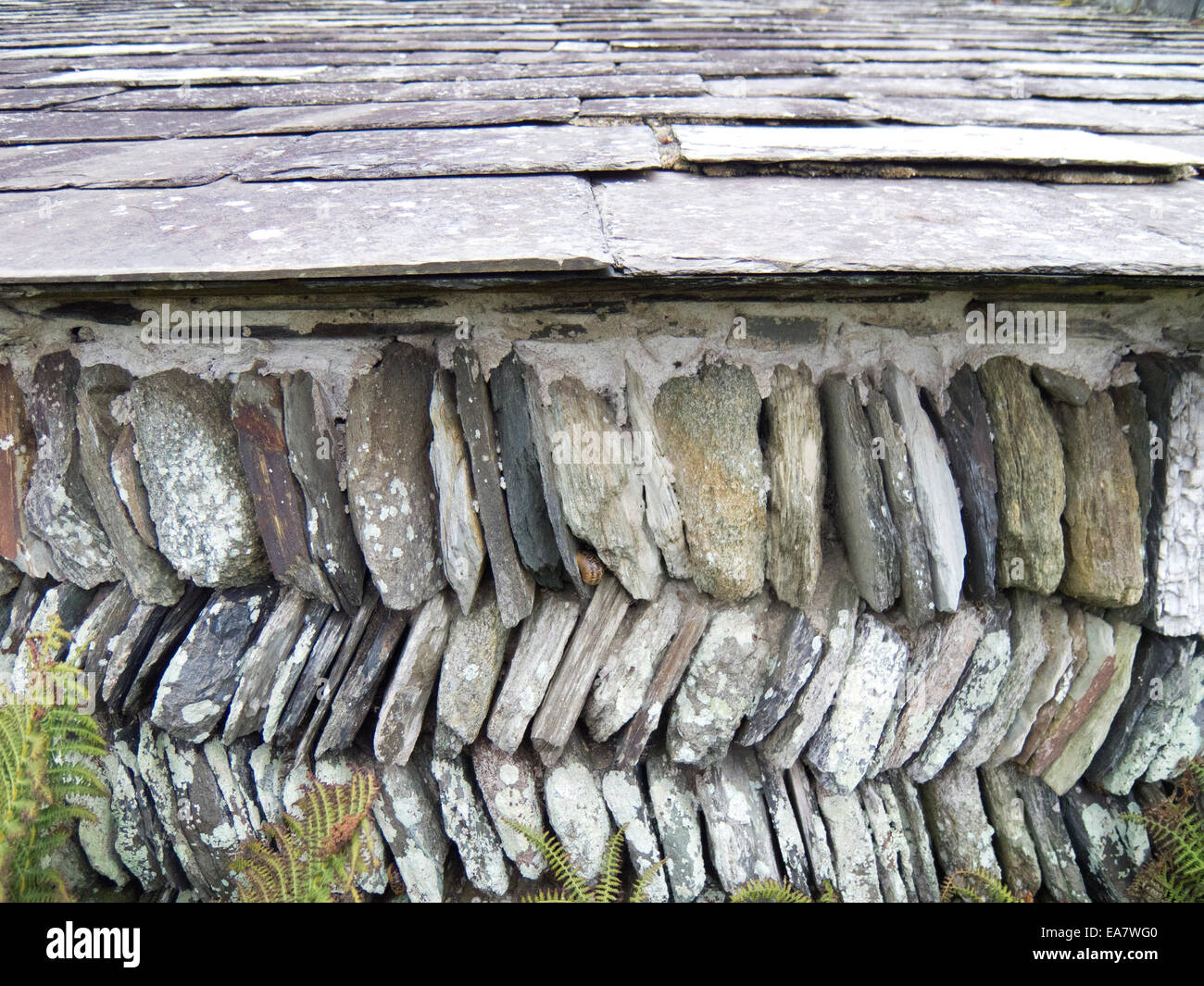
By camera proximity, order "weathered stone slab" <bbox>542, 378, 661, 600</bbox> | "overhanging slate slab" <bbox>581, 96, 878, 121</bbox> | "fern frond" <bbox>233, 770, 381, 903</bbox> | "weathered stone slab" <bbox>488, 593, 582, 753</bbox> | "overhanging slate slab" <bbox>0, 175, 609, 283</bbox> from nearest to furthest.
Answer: "overhanging slate slab" <bbox>0, 175, 609, 283</bbox>
"fern frond" <bbox>233, 770, 381, 903</bbox>
"weathered stone slab" <bbox>542, 378, 661, 600</bbox>
"weathered stone slab" <bbox>488, 593, 582, 753</bbox>
"overhanging slate slab" <bbox>581, 96, 878, 121</bbox>

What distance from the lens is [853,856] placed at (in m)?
1.77

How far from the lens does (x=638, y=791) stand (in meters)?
1.76

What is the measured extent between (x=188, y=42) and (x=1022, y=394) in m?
3.33

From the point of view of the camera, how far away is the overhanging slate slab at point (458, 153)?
1611mm

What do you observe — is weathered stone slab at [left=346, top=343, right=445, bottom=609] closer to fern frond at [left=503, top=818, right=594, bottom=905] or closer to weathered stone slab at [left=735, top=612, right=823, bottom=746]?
fern frond at [left=503, top=818, right=594, bottom=905]

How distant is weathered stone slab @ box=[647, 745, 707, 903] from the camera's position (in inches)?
67.9

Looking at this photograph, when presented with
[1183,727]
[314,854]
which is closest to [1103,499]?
[1183,727]

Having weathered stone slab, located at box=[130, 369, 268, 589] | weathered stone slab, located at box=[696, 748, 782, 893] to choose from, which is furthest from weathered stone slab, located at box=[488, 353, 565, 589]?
weathered stone slab, located at box=[696, 748, 782, 893]

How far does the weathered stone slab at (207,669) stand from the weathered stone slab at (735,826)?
1102 mm

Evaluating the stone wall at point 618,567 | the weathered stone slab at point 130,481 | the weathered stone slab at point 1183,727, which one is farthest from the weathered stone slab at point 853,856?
the weathered stone slab at point 130,481

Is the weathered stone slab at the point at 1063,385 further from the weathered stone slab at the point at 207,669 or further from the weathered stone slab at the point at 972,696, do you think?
the weathered stone slab at the point at 207,669

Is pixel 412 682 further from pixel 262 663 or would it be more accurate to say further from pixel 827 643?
pixel 827 643

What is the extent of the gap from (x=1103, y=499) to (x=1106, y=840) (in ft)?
2.87

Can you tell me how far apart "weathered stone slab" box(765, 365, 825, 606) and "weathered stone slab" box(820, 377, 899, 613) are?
4 cm
